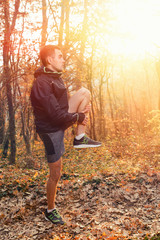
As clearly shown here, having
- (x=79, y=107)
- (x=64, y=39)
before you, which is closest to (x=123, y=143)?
(x=64, y=39)

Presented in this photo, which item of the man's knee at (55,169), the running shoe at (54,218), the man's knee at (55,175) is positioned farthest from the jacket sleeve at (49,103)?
the running shoe at (54,218)

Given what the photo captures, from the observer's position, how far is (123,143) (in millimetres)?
10930

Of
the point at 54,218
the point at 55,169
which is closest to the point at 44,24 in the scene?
the point at 55,169

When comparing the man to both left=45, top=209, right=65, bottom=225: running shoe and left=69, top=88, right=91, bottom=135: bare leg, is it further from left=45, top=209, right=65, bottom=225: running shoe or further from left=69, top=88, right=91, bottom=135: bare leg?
left=45, top=209, right=65, bottom=225: running shoe

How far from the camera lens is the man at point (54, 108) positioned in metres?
3.24

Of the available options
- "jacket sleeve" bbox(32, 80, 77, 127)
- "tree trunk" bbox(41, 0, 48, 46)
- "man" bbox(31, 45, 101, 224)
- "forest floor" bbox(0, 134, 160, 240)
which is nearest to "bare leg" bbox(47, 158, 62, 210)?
"man" bbox(31, 45, 101, 224)

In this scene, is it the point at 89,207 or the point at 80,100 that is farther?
the point at 89,207

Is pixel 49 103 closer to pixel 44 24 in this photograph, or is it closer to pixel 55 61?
pixel 55 61

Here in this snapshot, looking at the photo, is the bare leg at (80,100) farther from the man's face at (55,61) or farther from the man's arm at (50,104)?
the man's face at (55,61)

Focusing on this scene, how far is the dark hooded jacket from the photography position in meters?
3.21

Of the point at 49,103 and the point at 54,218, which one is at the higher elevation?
the point at 49,103

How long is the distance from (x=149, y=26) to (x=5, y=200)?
14339mm

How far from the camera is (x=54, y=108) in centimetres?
321

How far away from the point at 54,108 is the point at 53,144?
0.57m
